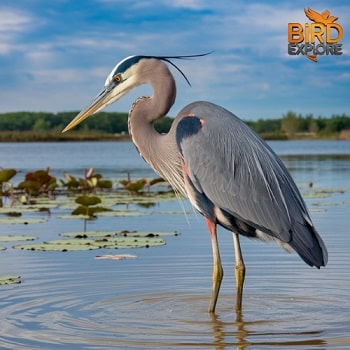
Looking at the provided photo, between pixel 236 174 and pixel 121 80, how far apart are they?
0.96 meters

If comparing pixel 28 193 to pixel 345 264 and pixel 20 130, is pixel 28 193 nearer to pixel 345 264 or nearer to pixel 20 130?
pixel 345 264

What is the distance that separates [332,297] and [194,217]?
502 cm

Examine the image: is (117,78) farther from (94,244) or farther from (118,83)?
(94,244)

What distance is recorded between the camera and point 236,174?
5605 mm

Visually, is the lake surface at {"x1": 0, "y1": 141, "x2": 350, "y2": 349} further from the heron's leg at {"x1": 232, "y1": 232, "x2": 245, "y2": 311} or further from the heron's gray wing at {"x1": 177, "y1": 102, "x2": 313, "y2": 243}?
the heron's gray wing at {"x1": 177, "y1": 102, "x2": 313, "y2": 243}

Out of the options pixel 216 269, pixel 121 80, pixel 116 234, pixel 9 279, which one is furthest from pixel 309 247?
pixel 116 234

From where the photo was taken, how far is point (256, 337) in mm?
5020

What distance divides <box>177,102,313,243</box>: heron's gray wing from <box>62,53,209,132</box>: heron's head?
0.50 metres

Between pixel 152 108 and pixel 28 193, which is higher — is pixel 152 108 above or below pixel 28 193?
above

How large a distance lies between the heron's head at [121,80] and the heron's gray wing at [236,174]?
50 centimetres

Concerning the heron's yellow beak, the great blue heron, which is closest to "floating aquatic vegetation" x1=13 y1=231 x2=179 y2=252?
the heron's yellow beak

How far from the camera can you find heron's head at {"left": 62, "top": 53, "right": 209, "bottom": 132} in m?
5.92

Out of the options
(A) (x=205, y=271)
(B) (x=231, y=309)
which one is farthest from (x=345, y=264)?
(B) (x=231, y=309)

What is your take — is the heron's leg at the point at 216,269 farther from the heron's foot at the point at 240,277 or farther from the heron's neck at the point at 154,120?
the heron's neck at the point at 154,120
